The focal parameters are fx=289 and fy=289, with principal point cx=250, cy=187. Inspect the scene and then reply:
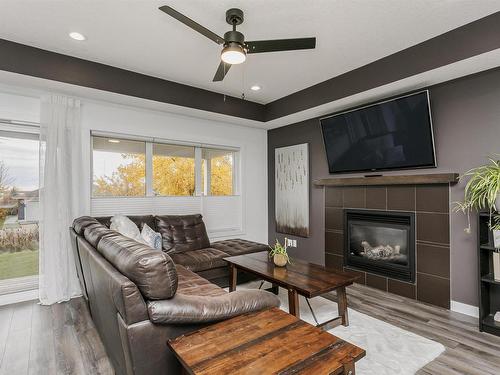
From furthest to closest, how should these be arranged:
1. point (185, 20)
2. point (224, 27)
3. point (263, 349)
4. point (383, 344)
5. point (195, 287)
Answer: point (224, 27) < point (195, 287) < point (383, 344) < point (185, 20) < point (263, 349)

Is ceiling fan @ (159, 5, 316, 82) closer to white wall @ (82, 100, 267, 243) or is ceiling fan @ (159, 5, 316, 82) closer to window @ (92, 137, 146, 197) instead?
white wall @ (82, 100, 267, 243)

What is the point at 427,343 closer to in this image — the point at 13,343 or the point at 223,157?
the point at 13,343

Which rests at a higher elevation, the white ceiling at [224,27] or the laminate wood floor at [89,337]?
the white ceiling at [224,27]

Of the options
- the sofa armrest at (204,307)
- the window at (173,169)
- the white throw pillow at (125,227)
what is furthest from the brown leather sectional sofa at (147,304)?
the window at (173,169)

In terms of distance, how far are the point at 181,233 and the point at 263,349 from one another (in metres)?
2.86

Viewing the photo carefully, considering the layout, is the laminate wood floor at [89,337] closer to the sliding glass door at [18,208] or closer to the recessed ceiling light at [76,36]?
the sliding glass door at [18,208]

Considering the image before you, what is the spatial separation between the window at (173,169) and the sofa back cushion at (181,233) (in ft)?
1.76

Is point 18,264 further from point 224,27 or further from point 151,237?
point 224,27

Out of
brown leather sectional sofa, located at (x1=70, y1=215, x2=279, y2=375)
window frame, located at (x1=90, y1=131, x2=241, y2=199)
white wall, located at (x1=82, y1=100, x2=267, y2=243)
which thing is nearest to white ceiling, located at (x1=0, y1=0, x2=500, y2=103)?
white wall, located at (x1=82, y1=100, x2=267, y2=243)

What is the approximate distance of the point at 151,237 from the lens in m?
3.48

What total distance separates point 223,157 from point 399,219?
291 cm

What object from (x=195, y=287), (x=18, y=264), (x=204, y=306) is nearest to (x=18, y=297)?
(x=18, y=264)

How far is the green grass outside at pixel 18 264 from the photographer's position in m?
3.34

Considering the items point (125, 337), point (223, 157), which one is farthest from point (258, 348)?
point (223, 157)
